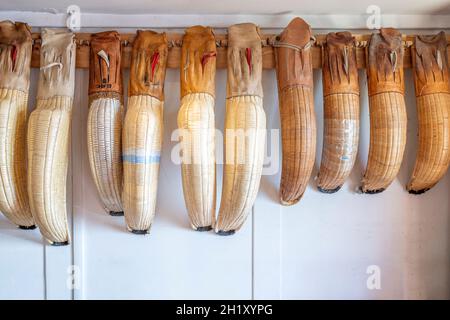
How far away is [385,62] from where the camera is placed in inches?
41.3

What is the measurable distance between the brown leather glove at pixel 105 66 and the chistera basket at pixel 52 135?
0.07 metres

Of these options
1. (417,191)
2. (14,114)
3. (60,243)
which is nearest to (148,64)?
(14,114)

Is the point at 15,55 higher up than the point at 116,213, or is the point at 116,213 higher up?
the point at 15,55

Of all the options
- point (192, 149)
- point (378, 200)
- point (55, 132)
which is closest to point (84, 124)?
point (55, 132)

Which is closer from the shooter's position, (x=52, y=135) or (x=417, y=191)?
(x=52, y=135)

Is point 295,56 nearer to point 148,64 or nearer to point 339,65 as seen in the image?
point 339,65

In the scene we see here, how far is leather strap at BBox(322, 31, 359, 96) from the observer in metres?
1.04

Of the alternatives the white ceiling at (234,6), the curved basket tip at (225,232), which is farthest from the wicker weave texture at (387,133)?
the curved basket tip at (225,232)

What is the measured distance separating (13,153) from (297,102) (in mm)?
974

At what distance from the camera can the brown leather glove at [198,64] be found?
1.03 metres

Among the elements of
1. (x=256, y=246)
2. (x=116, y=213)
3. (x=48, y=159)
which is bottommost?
(x=256, y=246)

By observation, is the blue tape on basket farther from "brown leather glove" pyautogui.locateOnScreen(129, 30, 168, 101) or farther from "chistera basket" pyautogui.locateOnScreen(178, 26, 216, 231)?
"brown leather glove" pyautogui.locateOnScreen(129, 30, 168, 101)

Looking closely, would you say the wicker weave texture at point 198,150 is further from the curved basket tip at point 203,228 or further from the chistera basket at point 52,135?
the chistera basket at point 52,135
